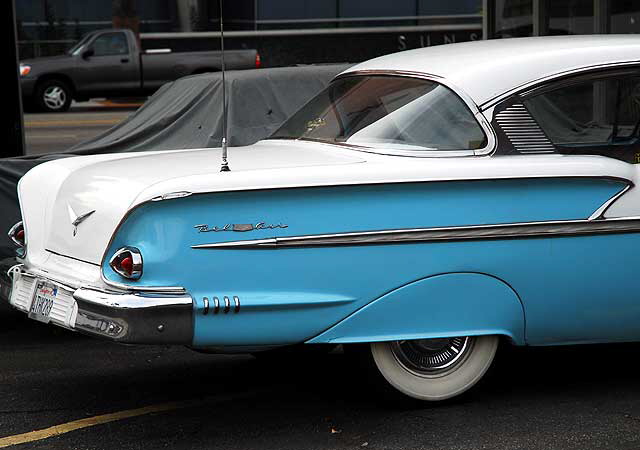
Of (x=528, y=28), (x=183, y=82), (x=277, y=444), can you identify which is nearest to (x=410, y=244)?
(x=277, y=444)

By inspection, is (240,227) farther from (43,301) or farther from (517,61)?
(517,61)

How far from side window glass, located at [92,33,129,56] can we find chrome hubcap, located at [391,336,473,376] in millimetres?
20246

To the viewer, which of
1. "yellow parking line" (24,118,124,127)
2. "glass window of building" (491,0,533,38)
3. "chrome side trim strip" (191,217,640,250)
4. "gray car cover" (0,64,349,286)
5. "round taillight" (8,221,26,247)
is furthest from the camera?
"yellow parking line" (24,118,124,127)

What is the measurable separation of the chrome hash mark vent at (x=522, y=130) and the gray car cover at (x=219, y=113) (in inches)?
100

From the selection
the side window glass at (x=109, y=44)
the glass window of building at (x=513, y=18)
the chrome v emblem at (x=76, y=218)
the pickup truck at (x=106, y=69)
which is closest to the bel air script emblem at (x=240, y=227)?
the chrome v emblem at (x=76, y=218)

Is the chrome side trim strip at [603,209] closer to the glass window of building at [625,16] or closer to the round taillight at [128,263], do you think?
the round taillight at [128,263]

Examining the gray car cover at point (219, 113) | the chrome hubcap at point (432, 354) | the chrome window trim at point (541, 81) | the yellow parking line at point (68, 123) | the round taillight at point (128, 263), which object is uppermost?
the chrome window trim at point (541, 81)

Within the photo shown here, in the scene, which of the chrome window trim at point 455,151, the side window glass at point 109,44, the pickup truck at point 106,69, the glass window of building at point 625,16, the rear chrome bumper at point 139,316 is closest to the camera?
the rear chrome bumper at point 139,316

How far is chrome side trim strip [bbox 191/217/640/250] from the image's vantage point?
4965 millimetres

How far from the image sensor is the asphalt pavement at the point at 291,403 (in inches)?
202

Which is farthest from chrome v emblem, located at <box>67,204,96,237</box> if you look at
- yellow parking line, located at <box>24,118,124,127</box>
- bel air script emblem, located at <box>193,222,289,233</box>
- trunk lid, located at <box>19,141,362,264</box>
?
yellow parking line, located at <box>24,118,124,127</box>

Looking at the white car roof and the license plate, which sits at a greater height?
the white car roof

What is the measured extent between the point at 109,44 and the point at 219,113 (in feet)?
58.0

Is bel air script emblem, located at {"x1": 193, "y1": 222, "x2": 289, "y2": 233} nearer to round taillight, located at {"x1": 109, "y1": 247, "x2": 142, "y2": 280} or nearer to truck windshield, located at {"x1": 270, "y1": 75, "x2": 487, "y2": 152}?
round taillight, located at {"x1": 109, "y1": 247, "x2": 142, "y2": 280}
